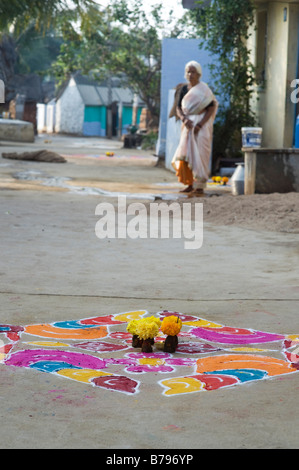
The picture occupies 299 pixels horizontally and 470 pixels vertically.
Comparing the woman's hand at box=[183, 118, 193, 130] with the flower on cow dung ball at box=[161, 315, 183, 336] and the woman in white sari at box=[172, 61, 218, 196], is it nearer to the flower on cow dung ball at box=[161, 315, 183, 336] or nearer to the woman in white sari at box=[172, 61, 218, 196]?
the woman in white sari at box=[172, 61, 218, 196]

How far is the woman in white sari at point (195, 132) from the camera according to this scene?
9.98m

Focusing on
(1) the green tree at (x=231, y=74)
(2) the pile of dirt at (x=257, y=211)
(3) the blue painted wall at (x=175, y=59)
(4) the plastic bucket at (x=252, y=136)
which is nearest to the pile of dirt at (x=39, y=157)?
(3) the blue painted wall at (x=175, y=59)

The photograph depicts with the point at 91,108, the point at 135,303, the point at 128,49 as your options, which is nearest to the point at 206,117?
the point at 135,303

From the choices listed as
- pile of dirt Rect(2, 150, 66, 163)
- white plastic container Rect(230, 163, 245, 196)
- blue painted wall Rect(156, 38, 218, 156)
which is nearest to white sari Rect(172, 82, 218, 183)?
white plastic container Rect(230, 163, 245, 196)

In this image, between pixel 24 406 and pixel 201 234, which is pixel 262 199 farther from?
pixel 24 406

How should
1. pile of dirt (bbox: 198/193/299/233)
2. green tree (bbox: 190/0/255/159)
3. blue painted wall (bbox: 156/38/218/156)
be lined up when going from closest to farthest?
pile of dirt (bbox: 198/193/299/233) → green tree (bbox: 190/0/255/159) → blue painted wall (bbox: 156/38/218/156)

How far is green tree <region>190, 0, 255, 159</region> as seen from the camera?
13.5m

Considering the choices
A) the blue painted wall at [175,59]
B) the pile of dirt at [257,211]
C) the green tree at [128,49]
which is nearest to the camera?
the pile of dirt at [257,211]

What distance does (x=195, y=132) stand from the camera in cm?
1013

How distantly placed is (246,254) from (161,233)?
112 centimetres
